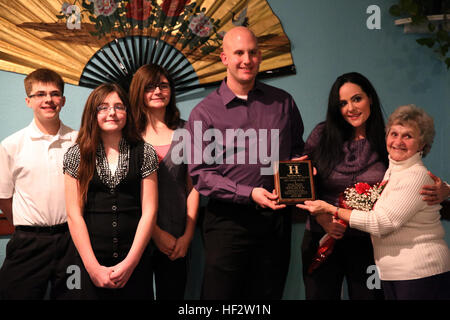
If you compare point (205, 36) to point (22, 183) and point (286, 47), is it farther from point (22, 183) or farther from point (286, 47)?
point (22, 183)

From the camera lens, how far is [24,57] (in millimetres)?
2596

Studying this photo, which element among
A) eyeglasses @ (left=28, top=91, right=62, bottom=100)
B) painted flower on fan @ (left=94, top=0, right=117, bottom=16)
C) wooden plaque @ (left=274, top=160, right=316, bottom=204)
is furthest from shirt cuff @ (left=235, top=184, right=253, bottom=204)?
painted flower on fan @ (left=94, top=0, right=117, bottom=16)

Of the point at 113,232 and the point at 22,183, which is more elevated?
the point at 22,183

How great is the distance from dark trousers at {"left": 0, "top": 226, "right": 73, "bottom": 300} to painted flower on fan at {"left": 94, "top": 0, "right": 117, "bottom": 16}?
128 cm

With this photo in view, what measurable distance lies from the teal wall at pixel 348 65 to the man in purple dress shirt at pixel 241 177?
53 centimetres

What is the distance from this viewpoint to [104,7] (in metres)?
2.65

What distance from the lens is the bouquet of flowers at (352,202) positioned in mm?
2068

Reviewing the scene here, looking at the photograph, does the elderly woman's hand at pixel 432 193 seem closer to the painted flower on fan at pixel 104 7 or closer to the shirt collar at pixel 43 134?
the shirt collar at pixel 43 134

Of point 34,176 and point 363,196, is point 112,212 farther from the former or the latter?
point 363,196

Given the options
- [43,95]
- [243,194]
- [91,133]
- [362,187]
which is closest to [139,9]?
[43,95]

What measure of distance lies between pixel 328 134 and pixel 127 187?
102 cm

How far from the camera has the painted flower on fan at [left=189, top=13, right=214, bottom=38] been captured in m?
2.71

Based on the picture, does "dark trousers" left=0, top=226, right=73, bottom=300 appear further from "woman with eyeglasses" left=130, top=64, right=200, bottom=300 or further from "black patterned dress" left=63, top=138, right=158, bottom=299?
"woman with eyeglasses" left=130, top=64, right=200, bottom=300

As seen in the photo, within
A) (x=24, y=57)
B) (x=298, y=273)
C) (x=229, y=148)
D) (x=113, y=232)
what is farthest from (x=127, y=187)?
(x=298, y=273)
